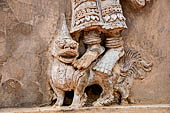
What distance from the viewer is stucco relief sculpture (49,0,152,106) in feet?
7.56

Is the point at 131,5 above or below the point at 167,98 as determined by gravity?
above

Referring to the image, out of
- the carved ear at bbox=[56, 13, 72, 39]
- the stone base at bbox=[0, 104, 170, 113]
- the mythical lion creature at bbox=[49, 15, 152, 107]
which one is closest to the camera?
the stone base at bbox=[0, 104, 170, 113]

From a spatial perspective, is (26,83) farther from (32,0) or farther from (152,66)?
(152,66)

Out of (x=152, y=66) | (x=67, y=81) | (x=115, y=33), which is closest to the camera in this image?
(x=67, y=81)

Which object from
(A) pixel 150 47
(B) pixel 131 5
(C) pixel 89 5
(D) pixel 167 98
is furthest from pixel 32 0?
(D) pixel 167 98

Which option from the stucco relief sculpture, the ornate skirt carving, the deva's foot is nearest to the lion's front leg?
the stucco relief sculpture

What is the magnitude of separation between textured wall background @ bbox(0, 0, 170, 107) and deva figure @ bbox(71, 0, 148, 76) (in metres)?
0.22

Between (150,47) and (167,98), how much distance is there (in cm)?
48

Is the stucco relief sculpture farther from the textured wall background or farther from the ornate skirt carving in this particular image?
the textured wall background

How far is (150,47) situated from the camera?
2.65m

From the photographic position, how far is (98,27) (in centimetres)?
235

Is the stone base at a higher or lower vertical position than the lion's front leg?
lower

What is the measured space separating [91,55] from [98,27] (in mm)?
236

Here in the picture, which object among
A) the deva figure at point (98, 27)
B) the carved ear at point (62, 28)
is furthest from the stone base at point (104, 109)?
the carved ear at point (62, 28)
